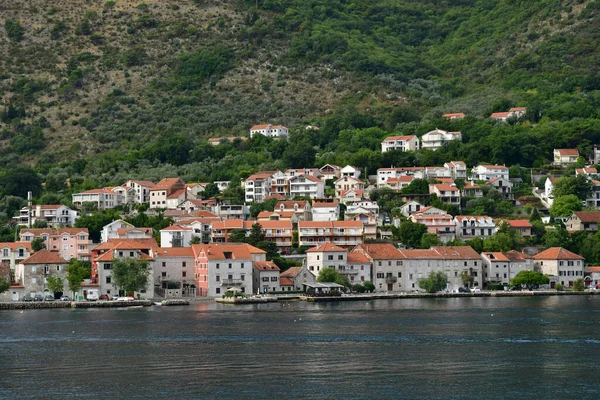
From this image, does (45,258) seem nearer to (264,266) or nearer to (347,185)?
(264,266)

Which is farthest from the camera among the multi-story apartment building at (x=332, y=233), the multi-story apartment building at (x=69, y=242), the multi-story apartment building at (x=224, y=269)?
the multi-story apartment building at (x=332, y=233)

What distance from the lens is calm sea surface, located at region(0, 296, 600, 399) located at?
48.3 m

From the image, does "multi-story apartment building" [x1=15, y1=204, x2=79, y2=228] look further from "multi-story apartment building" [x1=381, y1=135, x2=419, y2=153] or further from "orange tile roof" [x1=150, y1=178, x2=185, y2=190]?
→ "multi-story apartment building" [x1=381, y1=135, x2=419, y2=153]

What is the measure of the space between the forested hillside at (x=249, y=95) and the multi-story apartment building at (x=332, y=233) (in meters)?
24.2

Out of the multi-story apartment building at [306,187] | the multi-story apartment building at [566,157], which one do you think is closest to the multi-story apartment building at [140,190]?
the multi-story apartment building at [306,187]

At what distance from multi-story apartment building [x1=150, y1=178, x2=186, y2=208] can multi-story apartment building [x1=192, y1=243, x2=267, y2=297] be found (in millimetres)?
30479

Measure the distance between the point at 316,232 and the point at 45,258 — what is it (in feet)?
82.4

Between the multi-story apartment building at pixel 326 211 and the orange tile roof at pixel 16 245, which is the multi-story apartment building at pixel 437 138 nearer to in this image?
the multi-story apartment building at pixel 326 211

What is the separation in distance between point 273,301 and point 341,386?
4415 cm

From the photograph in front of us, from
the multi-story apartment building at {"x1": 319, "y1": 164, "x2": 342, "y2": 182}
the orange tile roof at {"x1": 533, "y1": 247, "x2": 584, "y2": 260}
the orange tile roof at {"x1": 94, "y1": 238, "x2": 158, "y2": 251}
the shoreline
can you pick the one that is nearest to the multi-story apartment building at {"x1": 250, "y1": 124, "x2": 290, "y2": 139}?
the multi-story apartment building at {"x1": 319, "y1": 164, "x2": 342, "y2": 182}

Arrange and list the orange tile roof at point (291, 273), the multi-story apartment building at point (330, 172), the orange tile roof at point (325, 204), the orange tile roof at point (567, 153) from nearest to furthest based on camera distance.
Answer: the orange tile roof at point (291, 273)
the orange tile roof at point (325, 204)
the multi-story apartment building at point (330, 172)
the orange tile roof at point (567, 153)

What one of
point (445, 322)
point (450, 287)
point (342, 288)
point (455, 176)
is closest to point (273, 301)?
point (342, 288)

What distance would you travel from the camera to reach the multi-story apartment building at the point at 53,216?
→ 119 m

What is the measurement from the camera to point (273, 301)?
92.8 m
